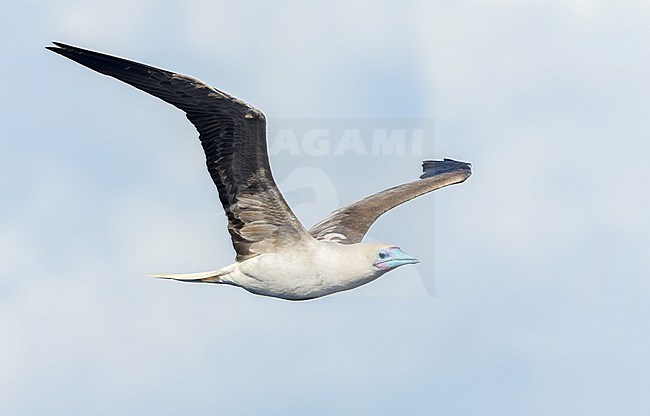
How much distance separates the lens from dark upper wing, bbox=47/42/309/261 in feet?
45.8

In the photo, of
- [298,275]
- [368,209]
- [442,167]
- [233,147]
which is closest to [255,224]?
[298,275]

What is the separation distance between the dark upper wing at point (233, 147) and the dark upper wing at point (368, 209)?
2.37 meters

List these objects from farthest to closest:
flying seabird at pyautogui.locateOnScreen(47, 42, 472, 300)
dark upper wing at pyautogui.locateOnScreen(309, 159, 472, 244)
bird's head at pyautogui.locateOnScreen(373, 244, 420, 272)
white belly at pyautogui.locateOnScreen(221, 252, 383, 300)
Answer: dark upper wing at pyautogui.locateOnScreen(309, 159, 472, 244)
white belly at pyautogui.locateOnScreen(221, 252, 383, 300)
bird's head at pyautogui.locateOnScreen(373, 244, 420, 272)
flying seabird at pyautogui.locateOnScreen(47, 42, 472, 300)

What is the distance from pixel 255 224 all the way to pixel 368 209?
3.80 m

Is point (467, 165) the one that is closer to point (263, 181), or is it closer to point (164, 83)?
point (263, 181)

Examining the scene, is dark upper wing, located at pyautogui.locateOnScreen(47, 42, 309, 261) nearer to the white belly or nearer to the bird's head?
the white belly

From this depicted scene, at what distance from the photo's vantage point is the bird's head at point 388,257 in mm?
15078

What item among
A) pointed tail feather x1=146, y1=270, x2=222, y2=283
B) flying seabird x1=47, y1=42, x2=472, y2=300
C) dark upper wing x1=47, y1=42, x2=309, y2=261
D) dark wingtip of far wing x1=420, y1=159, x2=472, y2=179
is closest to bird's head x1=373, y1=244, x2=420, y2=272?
flying seabird x1=47, y1=42, x2=472, y2=300

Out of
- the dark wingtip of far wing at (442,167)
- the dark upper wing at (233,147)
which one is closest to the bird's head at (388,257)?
the dark upper wing at (233,147)

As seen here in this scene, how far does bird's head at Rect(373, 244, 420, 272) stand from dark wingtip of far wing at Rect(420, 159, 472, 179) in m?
5.63

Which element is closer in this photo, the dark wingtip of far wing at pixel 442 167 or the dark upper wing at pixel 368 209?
the dark upper wing at pixel 368 209

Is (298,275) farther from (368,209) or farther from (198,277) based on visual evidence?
(368,209)

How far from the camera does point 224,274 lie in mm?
15852

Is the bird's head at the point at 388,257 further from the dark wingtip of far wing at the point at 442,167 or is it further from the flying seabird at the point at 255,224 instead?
the dark wingtip of far wing at the point at 442,167
